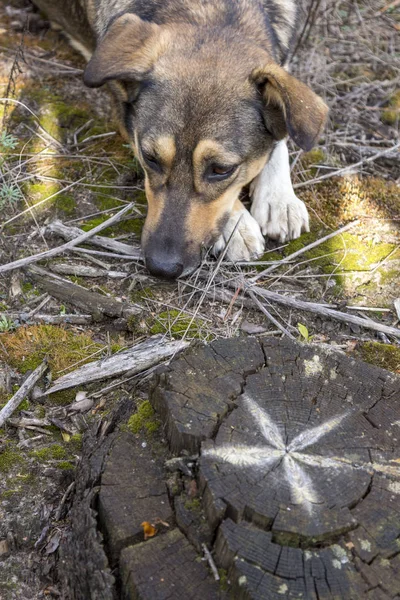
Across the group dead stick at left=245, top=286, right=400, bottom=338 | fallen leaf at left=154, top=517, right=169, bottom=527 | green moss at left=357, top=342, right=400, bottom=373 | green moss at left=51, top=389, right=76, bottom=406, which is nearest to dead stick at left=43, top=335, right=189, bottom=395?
green moss at left=51, top=389, right=76, bottom=406

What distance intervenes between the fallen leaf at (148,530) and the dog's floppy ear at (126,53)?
2.26 meters

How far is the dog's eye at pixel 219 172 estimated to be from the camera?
333cm

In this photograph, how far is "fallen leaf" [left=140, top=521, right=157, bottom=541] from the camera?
73.2 inches

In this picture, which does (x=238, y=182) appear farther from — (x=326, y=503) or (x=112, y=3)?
(x=326, y=503)

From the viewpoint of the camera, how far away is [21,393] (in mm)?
2748

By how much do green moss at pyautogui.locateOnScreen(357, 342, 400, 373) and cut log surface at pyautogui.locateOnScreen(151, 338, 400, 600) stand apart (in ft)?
2.35

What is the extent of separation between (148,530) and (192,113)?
2.09m

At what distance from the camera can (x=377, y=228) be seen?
13.0 ft

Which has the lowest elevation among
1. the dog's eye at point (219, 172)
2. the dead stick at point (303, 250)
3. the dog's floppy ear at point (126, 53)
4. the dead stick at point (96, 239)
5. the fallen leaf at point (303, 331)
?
the dead stick at point (96, 239)

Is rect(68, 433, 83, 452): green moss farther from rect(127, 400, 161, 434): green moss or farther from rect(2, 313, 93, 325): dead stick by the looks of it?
→ rect(2, 313, 93, 325): dead stick

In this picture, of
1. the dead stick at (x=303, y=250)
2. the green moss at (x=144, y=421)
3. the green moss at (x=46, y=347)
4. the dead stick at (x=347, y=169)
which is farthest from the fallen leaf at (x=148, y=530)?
the dead stick at (x=347, y=169)

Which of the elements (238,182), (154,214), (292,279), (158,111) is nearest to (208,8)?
(158,111)

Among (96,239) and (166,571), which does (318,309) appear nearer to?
(96,239)

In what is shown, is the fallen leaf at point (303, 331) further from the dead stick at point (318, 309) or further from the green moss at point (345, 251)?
the green moss at point (345, 251)
